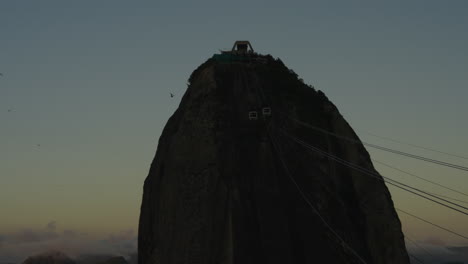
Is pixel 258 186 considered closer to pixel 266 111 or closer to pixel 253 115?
pixel 253 115

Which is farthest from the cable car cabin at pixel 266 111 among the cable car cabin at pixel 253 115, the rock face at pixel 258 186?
the cable car cabin at pixel 253 115

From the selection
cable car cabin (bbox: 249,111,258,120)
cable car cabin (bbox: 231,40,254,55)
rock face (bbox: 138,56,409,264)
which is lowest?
rock face (bbox: 138,56,409,264)

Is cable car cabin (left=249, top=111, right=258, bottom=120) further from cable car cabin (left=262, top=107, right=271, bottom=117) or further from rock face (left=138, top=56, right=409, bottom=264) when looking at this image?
cable car cabin (left=262, top=107, right=271, bottom=117)

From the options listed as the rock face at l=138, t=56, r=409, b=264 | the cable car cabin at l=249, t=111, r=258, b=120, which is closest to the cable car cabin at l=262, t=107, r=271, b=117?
the rock face at l=138, t=56, r=409, b=264

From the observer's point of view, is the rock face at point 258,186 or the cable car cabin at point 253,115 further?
the cable car cabin at point 253,115

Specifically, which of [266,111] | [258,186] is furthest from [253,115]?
[258,186]

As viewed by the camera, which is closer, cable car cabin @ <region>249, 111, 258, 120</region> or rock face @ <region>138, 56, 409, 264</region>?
rock face @ <region>138, 56, 409, 264</region>

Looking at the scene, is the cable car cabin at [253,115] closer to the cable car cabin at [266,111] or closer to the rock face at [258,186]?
the rock face at [258,186]

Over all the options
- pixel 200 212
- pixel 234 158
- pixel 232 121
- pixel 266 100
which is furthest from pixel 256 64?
pixel 200 212
